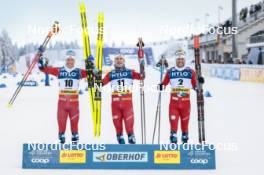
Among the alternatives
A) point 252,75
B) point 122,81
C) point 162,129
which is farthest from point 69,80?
point 252,75

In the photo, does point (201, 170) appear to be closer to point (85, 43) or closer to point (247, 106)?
point (85, 43)

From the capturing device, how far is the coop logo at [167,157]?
6531 mm

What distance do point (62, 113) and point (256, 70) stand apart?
22.5 m

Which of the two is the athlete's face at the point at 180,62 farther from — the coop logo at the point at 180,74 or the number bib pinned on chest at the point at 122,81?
the number bib pinned on chest at the point at 122,81

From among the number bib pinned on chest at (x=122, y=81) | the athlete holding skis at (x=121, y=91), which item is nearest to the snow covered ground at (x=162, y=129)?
the athlete holding skis at (x=121, y=91)

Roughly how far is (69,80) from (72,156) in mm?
1532

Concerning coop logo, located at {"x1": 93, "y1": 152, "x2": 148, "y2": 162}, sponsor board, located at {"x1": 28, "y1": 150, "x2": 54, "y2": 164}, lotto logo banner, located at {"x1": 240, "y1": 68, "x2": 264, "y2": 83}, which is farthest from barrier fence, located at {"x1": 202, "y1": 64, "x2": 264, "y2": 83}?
sponsor board, located at {"x1": 28, "y1": 150, "x2": 54, "y2": 164}

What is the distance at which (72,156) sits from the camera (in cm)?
660

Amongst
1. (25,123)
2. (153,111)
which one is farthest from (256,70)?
(25,123)

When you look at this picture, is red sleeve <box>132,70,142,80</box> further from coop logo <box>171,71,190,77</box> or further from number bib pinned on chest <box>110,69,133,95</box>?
coop logo <box>171,71,190,77</box>

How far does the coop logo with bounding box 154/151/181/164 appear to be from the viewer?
6531mm

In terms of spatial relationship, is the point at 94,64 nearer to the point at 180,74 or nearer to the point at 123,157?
the point at 180,74

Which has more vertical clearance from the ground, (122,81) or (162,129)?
(122,81)

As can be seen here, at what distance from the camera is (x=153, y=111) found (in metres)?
14.4
